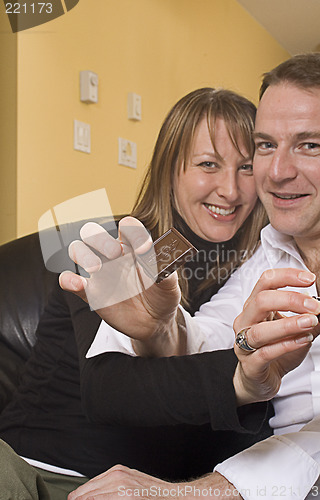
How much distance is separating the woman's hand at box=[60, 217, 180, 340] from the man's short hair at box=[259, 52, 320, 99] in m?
0.29

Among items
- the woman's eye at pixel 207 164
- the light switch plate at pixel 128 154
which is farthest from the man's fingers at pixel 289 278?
the light switch plate at pixel 128 154

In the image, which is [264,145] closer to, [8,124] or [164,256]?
[164,256]

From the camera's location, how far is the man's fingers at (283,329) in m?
0.70

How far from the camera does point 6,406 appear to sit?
1201mm

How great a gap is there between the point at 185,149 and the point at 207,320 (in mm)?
263

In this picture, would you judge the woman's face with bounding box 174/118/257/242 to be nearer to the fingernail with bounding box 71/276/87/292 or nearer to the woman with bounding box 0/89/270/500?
the woman with bounding box 0/89/270/500

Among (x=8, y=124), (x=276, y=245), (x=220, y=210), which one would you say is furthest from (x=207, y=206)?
(x=8, y=124)

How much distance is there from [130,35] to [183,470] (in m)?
0.71

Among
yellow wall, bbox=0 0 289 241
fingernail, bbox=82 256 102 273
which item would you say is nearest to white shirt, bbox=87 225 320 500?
fingernail, bbox=82 256 102 273

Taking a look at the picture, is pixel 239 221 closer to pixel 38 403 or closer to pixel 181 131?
pixel 181 131

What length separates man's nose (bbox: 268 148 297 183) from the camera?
867 mm

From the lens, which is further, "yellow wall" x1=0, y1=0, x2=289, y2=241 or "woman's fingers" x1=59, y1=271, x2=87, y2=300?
"yellow wall" x1=0, y1=0, x2=289, y2=241

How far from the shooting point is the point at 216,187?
95 cm

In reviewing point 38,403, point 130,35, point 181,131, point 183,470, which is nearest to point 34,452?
point 38,403
